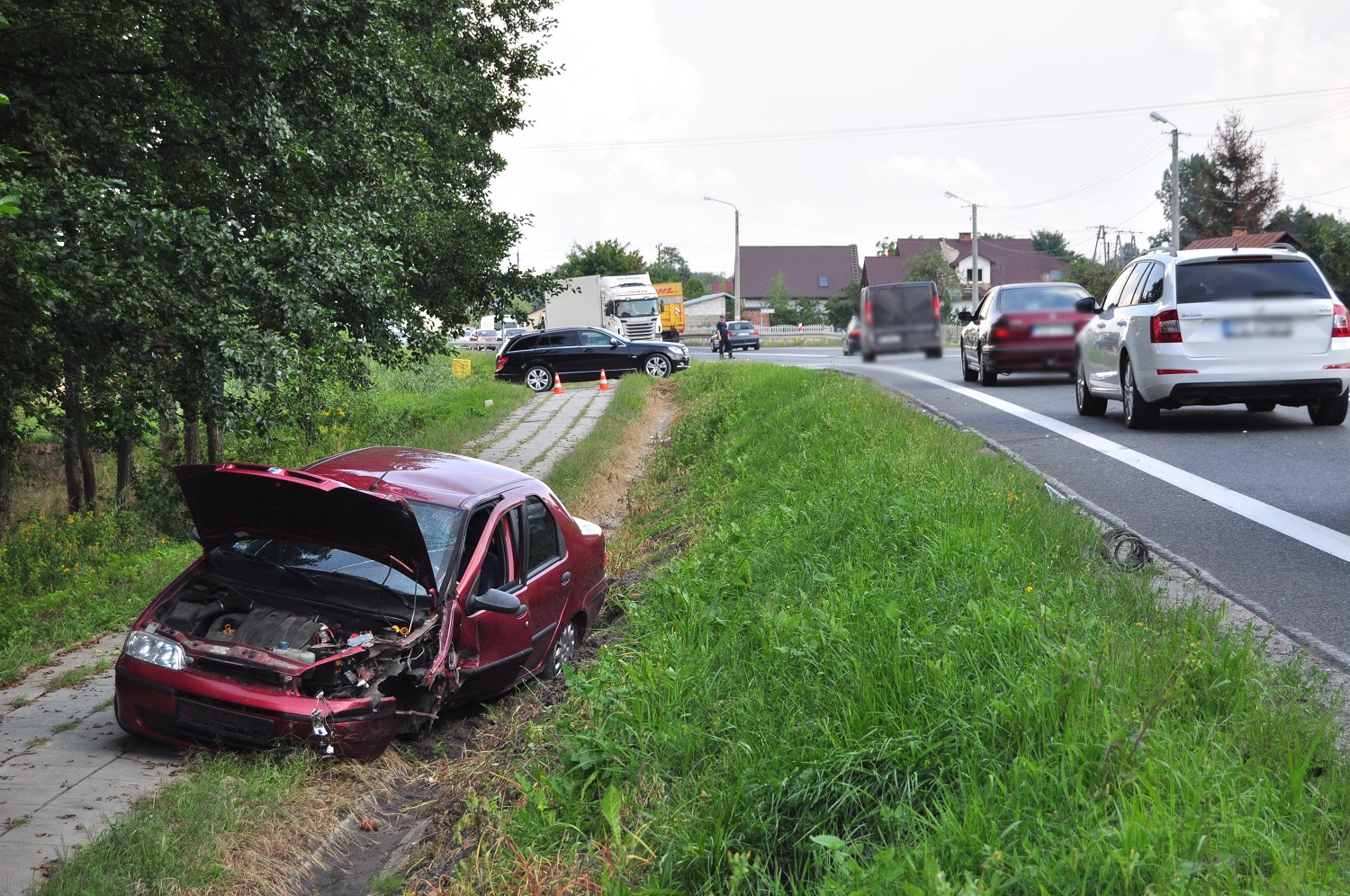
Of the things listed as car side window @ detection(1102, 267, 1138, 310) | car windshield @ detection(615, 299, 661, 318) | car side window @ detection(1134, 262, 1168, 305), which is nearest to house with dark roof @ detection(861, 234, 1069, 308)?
car side window @ detection(1134, 262, 1168, 305)

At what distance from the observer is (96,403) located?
8.38 meters

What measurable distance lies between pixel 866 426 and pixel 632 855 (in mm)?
8422

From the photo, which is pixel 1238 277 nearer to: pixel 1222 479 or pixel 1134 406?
pixel 1222 479

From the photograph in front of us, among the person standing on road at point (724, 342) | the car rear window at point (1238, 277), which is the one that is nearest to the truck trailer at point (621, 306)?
the person standing on road at point (724, 342)

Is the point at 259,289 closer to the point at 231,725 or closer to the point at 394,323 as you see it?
the point at 394,323

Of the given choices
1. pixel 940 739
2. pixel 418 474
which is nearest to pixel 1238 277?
pixel 418 474

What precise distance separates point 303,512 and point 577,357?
2664 centimetres

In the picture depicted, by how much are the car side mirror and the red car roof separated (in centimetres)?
81

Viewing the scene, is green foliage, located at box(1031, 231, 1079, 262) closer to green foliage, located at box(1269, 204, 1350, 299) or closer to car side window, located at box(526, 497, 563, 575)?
car side window, located at box(526, 497, 563, 575)

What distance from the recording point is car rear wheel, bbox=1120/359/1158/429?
37.6ft

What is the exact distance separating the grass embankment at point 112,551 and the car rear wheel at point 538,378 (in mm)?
7431

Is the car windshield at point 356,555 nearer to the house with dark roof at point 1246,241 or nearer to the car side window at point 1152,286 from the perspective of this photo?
the car side window at point 1152,286

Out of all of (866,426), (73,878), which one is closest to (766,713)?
(73,878)

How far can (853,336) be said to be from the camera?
351 cm
